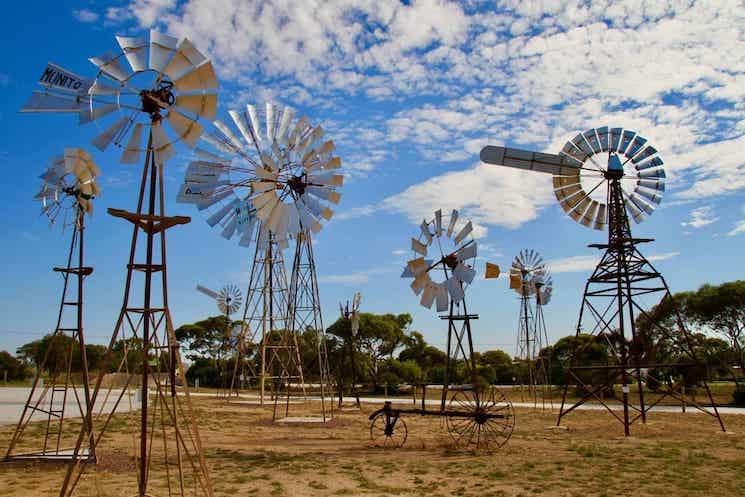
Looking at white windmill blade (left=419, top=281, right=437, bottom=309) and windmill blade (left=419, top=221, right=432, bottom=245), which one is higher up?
windmill blade (left=419, top=221, right=432, bottom=245)

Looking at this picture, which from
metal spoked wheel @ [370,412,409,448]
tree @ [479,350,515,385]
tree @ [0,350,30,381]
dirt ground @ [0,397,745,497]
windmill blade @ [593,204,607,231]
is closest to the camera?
dirt ground @ [0,397,745,497]

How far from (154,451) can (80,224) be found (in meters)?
5.29

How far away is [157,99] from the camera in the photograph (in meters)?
8.09

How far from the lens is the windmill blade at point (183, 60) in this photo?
26.4 ft

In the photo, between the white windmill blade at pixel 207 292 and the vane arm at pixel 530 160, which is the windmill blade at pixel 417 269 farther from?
the white windmill blade at pixel 207 292

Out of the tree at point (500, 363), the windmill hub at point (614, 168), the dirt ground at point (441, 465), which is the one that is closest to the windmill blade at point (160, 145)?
the dirt ground at point (441, 465)

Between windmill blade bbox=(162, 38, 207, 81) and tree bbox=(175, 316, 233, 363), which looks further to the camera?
tree bbox=(175, 316, 233, 363)

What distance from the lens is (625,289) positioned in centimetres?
1748

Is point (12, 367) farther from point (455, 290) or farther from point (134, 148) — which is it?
point (134, 148)

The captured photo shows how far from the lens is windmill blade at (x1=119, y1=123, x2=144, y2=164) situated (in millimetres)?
8102

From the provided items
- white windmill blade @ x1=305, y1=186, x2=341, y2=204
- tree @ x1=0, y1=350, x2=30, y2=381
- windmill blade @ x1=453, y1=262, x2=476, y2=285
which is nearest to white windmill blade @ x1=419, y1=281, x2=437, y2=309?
windmill blade @ x1=453, y1=262, x2=476, y2=285

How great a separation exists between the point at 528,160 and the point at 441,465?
1021cm

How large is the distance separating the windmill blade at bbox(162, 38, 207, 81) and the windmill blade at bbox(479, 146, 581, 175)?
37.2 feet

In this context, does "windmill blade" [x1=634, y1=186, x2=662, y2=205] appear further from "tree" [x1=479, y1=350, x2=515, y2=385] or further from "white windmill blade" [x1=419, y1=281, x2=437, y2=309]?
"tree" [x1=479, y1=350, x2=515, y2=385]
